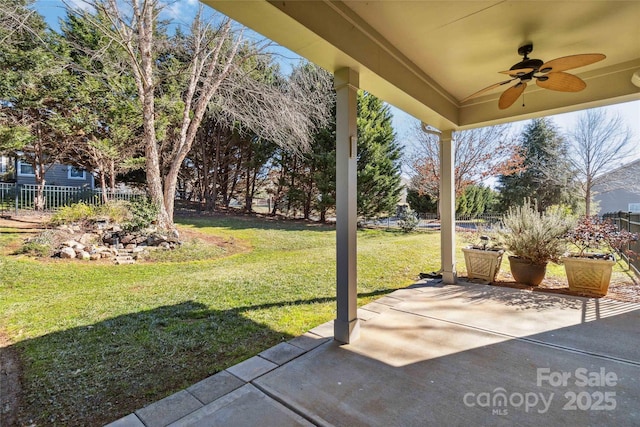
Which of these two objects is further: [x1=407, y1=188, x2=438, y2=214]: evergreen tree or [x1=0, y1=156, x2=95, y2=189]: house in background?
[x1=407, y1=188, x2=438, y2=214]: evergreen tree

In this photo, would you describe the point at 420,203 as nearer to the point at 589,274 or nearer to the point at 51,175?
the point at 589,274

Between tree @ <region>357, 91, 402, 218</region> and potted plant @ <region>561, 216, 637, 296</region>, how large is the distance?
28.7 ft

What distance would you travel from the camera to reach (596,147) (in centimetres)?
1305

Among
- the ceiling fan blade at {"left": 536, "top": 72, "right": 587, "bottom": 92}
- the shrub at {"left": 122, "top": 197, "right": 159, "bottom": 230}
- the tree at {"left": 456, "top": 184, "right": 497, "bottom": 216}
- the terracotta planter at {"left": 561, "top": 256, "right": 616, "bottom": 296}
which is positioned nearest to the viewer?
the ceiling fan blade at {"left": 536, "top": 72, "right": 587, "bottom": 92}

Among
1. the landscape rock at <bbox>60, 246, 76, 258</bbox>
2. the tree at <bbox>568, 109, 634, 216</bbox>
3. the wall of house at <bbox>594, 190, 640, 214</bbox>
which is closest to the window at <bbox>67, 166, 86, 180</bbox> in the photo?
the landscape rock at <bbox>60, 246, 76, 258</bbox>

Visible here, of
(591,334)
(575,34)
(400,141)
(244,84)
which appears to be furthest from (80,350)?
(400,141)

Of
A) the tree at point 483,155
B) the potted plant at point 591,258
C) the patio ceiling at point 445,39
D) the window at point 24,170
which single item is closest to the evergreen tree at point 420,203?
the tree at point 483,155

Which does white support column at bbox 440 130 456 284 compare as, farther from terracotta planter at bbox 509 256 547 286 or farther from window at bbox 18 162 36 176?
window at bbox 18 162 36 176

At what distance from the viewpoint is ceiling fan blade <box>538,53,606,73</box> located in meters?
2.30

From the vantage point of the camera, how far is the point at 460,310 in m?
3.34

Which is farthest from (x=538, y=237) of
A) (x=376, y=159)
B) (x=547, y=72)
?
(x=376, y=159)

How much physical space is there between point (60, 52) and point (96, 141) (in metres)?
2.67

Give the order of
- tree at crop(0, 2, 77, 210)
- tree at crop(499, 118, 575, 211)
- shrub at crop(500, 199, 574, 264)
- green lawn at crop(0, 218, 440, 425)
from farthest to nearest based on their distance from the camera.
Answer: tree at crop(499, 118, 575, 211) < tree at crop(0, 2, 77, 210) < shrub at crop(500, 199, 574, 264) < green lawn at crop(0, 218, 440, 425)

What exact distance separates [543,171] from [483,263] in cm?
1403
